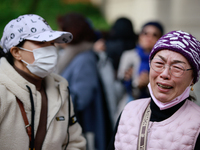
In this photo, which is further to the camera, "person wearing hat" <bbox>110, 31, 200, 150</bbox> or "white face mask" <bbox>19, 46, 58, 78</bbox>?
"white face mask" <bbox>19, 46, 58, 78</bbox>

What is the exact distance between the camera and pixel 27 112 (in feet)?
7.89

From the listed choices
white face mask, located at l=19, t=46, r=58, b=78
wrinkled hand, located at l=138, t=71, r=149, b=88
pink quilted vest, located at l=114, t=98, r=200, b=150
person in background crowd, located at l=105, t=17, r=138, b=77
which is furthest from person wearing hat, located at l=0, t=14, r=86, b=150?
person in background crowd, located at l=105, t=17, r=138, b=77

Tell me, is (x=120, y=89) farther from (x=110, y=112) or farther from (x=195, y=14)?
(x=195, y=14)

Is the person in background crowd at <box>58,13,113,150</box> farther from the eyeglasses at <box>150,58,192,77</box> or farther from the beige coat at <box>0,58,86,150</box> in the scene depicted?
the eyeglasses at <box>150,58,192,77</box>

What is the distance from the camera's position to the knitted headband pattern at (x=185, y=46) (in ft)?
6.79

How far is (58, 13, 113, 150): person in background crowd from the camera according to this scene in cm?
408

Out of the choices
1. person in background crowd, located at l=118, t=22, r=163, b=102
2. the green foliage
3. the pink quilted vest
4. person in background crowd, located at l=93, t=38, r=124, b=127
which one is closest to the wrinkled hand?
person in background crowd, located at l=118, t=22, r=163, b=102

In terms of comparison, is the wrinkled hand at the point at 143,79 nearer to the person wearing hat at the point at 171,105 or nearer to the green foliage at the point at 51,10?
the person wearing hat at the point at 171,105

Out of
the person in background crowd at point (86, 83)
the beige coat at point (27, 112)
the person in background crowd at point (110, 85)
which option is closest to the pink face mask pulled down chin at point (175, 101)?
the beige coat at point (27, 112)

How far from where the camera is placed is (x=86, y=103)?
13.3ft

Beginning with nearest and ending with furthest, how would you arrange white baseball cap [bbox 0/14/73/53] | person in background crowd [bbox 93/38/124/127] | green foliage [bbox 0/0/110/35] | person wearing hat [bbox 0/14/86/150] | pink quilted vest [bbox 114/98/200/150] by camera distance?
pink quilted vest [bbox 114/98/200/150]
person wearing hat [bbox 0/14/86/150]
white baseball cap [bbox 0/14/73/53]
person in background crowd [bbox 93/38/124/127]
green foliage [bbox 0/0/110/35]

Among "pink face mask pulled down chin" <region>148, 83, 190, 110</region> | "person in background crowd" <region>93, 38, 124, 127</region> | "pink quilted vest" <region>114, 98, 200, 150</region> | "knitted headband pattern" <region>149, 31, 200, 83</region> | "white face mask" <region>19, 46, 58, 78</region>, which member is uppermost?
"knitted headband pattern" <region>149, 31, 200, 83</region>

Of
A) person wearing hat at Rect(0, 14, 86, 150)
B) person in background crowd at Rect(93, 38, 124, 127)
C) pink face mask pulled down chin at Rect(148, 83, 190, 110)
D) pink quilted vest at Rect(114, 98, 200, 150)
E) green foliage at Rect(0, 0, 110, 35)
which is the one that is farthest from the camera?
green foliage at Rect(0, 0, 110, 35)

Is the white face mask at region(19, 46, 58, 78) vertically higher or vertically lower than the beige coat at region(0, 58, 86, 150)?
higher
